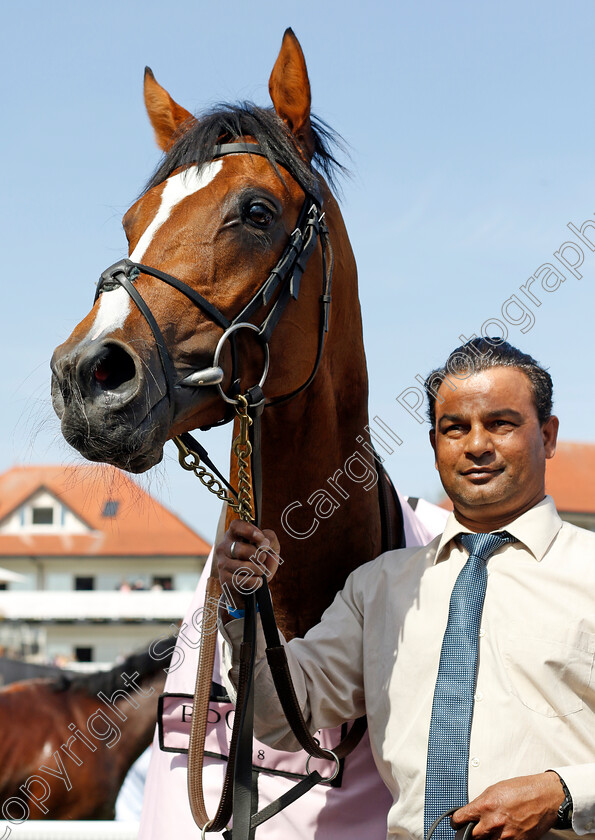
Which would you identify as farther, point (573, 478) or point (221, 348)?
point (573, 478)

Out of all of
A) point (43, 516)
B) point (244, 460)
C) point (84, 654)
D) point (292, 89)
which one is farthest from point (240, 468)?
point (43, 516)

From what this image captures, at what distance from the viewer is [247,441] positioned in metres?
2.21

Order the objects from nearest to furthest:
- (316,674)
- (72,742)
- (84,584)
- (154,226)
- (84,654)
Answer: (154,226), (316,674), (72,742), (84,654), (84,584)

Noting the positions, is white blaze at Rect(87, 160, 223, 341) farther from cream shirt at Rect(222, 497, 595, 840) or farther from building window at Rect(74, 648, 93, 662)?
building window at Rect(74, 648, 93, 662)

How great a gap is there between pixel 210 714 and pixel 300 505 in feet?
2.39

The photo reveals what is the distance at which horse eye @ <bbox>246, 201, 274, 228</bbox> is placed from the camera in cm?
225

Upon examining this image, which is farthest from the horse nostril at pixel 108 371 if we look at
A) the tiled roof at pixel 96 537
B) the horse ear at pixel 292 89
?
the tiled roof at pixel 96 537

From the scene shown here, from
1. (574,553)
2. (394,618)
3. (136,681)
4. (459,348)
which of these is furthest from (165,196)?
(136,681)

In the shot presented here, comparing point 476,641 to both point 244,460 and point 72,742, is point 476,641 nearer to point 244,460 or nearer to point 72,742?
point 244,460

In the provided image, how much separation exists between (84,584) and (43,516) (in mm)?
3858

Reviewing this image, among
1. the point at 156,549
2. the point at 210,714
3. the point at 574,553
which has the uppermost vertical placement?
the point at 574,553

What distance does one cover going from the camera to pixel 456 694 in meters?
2.05

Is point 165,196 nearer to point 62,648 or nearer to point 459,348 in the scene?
point 459,348

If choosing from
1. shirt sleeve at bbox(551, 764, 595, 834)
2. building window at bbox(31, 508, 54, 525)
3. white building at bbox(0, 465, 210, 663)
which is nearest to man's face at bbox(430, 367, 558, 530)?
shirt sleeve at bbox(551, 764, 595, 834)
